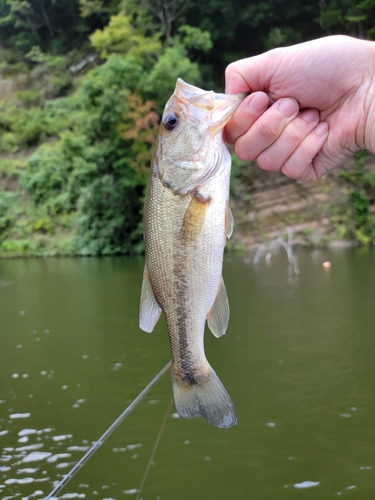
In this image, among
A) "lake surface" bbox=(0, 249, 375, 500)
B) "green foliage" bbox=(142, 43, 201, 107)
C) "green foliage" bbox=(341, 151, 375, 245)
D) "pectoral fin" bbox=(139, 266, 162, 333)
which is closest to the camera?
"pectoral fin" bbox=(139, 266, 162, 333)

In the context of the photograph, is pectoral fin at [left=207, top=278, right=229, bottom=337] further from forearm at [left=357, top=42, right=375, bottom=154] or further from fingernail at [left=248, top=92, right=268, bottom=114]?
forearm at [left=357, top=42, right=375, bottom=154]

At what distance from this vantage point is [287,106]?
2461 millimetres

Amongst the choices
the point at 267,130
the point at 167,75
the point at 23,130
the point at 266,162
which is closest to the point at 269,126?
the point at 267,130

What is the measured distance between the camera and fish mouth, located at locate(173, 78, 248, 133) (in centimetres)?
218

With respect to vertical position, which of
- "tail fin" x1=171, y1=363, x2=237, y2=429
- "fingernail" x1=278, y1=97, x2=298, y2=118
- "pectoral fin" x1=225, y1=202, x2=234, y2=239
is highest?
"fingernail" x1=278, y1=97, x2=298, y2=118

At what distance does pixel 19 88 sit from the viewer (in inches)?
1586

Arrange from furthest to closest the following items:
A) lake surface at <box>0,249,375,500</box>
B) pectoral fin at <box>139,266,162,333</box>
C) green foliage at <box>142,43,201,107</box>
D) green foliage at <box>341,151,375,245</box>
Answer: green foliage at <box>341,151,375,245</box> → green foliage at <box>142,43,201,107</box> → lake surface at <box>0,249,375,500</box> → pectoral fin at <box>139,266,162,333</box>

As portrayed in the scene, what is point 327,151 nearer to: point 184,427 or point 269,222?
point 184,427

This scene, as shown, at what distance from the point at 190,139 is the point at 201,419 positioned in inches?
242

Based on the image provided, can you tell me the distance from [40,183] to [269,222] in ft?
51.7

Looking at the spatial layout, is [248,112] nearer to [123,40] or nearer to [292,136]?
[292,136]

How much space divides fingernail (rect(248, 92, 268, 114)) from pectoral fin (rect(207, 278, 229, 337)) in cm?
90

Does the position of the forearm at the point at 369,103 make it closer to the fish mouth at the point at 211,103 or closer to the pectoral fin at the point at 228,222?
the fish mouth at the point at 211,103

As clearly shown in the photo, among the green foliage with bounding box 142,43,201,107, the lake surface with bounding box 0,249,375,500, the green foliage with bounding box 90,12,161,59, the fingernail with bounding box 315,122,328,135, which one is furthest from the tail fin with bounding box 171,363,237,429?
the green foliage with bounding box 90,12,161,59
